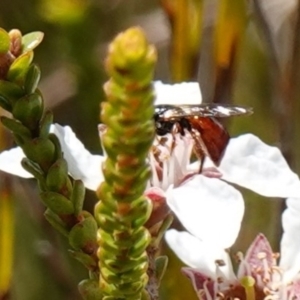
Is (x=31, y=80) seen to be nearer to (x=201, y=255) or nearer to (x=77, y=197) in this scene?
(x=77, y=197)

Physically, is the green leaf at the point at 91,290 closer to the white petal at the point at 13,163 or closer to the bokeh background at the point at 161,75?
the white petal at the point at 13,163

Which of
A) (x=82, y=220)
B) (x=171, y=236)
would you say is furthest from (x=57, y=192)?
(x=171, y=236)

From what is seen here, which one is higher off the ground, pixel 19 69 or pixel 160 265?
pixel 19 69

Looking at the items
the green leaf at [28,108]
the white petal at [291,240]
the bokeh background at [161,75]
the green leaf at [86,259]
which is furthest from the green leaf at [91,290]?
the bokeh background at [161,75]

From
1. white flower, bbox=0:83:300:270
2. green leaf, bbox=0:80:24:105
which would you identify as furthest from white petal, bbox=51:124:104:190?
green leaf, bbox=0:80:24:105

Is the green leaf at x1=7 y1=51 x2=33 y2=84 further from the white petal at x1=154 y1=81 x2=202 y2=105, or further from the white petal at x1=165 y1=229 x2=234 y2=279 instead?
the white petal at x1=154 y1=81 x2=202 y2=105

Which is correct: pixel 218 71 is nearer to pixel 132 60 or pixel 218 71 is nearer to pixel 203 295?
pixel 203 295

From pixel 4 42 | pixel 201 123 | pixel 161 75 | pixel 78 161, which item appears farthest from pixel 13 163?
pixel 161 75
